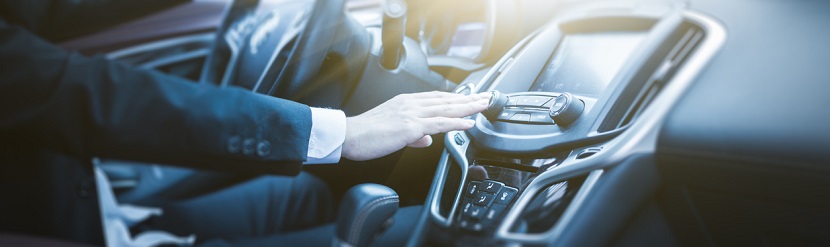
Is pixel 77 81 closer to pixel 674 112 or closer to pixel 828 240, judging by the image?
pixel 674 112

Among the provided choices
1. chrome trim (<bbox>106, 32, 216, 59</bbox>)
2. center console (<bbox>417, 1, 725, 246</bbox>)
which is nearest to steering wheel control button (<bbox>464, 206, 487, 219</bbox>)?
center console (<bbox>417, 1, 725, 246</bbox>)

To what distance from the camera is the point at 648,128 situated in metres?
0.59

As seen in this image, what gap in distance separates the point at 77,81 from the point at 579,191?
0.47 metres

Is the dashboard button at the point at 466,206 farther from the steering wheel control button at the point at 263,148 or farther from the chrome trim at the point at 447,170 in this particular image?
the steering wheel control button at the point at 263,148

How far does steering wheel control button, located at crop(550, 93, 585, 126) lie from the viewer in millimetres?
617

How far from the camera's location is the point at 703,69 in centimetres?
59

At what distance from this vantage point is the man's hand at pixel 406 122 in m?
0.64

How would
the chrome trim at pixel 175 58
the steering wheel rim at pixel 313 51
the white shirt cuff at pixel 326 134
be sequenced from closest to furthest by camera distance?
the white shirt cuff at pixel 326 134 < the steering wheel rim at pixel 313 51 < the chrome trim at pixel 175 58

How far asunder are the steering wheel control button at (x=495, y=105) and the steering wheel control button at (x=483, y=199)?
0.27 feet

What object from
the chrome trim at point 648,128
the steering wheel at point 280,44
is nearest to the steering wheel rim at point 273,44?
the steering wheel at point 280,44

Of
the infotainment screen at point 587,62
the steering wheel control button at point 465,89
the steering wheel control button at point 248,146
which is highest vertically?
the infotainment screen at point 587,62

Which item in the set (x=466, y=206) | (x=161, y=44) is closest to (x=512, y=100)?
(x=466, y=206)

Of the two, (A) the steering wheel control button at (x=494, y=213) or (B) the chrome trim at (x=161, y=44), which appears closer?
(A) the steering wheel control button at (x=494, y=213)

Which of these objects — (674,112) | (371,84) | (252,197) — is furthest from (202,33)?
(674,112)
